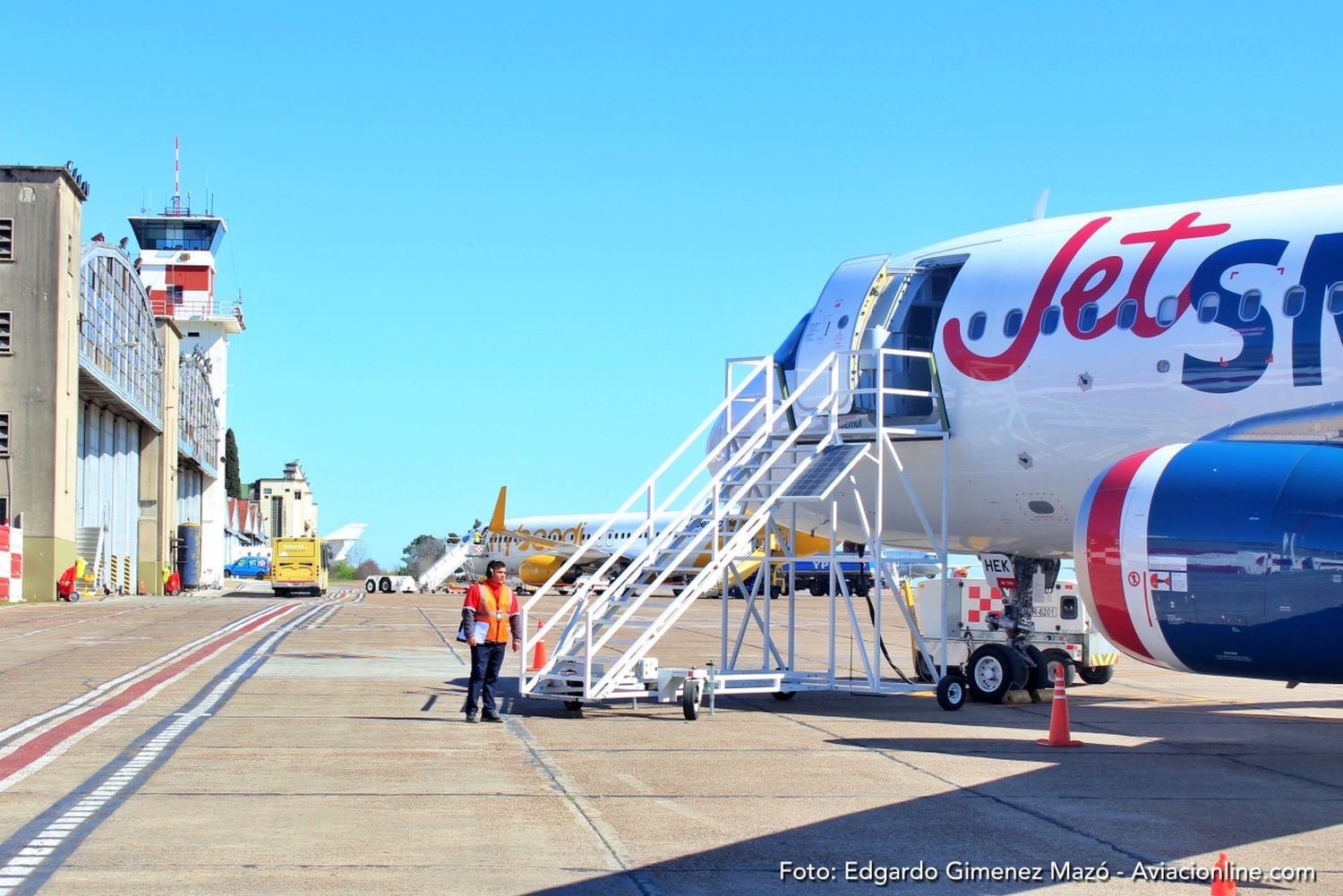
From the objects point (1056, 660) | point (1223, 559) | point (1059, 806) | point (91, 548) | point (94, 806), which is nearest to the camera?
point (1223, 559)

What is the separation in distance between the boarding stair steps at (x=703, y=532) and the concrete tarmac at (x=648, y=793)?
53cm

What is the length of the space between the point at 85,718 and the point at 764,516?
813 centimetres

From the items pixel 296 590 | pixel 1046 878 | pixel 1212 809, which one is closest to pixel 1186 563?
pixel 1212 809

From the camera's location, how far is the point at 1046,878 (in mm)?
8570

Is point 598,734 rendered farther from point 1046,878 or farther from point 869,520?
point 1046,878

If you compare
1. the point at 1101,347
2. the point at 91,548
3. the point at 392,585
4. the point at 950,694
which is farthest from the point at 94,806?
the point at 392,585

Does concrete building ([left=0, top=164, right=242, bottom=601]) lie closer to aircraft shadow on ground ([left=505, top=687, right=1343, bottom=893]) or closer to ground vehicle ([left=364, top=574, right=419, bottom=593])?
ground vehicle ([left=364, top=574, right=419, bottom=593])

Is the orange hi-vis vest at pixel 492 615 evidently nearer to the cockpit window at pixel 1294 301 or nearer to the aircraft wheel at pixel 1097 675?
the cockpit window at pixel 1294 301

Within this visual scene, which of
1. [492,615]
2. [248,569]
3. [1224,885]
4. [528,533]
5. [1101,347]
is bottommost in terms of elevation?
[248,569]

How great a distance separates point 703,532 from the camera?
18.0 meters

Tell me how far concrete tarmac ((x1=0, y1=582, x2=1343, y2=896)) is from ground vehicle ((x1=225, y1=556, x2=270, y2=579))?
11966cm

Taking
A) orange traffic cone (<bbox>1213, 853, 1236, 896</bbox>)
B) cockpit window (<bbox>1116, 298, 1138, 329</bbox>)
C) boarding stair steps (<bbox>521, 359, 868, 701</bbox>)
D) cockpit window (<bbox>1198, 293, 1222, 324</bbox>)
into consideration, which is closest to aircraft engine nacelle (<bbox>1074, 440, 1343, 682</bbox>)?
orange traffic cone (<bbox>1213, 853, 1236, 896</bbox>)

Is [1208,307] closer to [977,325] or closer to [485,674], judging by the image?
[977,325]

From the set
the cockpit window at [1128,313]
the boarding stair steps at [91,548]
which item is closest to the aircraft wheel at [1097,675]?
the cockpit window at [1128,313]
